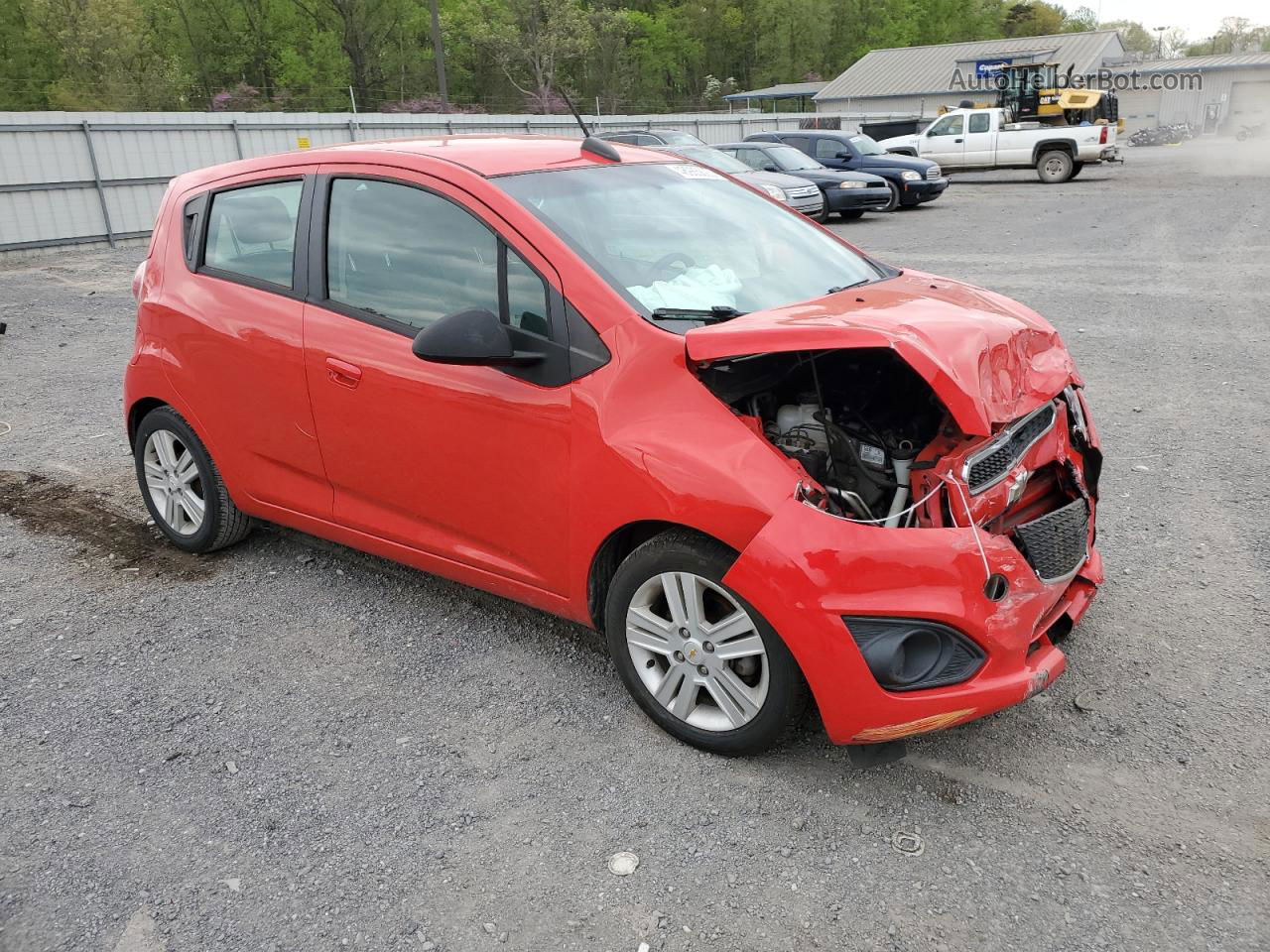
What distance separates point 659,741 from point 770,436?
1009 mm

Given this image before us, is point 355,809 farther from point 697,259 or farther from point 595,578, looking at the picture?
point 697,259

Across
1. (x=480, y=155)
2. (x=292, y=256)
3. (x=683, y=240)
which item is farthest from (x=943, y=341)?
(x=292, y=256)

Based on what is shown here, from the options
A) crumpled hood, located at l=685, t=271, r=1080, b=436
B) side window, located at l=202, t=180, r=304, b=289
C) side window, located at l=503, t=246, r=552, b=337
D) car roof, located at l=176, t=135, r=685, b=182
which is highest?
car roof, located at l=176, t=135, r=685, b=182

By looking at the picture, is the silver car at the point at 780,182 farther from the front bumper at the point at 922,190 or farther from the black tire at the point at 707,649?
the black tire at the point at 707,649

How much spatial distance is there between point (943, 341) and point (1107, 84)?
7030 centimetres

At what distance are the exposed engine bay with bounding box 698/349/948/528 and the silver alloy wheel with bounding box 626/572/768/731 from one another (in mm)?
448

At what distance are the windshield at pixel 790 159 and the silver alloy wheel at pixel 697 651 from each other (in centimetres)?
1746

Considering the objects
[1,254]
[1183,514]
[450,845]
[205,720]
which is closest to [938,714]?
[450,845]

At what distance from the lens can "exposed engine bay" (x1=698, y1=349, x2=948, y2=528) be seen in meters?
2.94

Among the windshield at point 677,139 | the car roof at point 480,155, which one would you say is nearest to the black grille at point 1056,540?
the car roof at point 480,155

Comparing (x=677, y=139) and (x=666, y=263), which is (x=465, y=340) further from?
(x=677, y=139)

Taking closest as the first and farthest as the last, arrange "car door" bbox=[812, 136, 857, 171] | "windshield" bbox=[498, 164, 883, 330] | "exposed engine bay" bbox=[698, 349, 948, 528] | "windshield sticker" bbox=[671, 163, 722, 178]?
"exposed engine bay" bbox=[698, 349, 948, 528], "windshield" bbox=[498, 164, 883, 330], "windshield sticker" bbox=[671, 163, 722, 178], "car door" bbox=[812, 136, 857, 171]

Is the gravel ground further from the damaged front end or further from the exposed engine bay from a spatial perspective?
the exposed engine bay

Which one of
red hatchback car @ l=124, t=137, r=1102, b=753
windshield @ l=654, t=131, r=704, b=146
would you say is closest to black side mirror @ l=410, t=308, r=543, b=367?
red hatchback car @ l=124, t=137, r=1102, b=753
